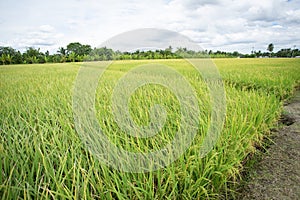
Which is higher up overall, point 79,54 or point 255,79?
point 79,54

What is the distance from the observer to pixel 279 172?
131 cm

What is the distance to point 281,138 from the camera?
1.79 m

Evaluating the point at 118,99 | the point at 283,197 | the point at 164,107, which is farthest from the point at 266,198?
the point at 118,99

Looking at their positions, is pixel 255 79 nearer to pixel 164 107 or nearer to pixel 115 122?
pixel 164 107

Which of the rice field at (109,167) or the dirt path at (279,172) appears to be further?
the dirt path at (279,172)

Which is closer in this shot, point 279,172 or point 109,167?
point 109,167

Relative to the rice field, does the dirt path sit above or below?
below

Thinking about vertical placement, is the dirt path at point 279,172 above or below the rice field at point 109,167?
below

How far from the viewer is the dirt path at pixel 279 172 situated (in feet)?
3.69

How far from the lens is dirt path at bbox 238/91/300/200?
Answer: 112cm

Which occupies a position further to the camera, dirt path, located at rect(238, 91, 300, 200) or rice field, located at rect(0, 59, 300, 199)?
dirt path, located at rect(238, 91, 300, 200)

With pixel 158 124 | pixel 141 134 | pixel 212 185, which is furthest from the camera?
pixel 158 124

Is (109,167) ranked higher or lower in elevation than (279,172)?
higher

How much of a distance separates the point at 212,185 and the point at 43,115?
1473 millimetres
